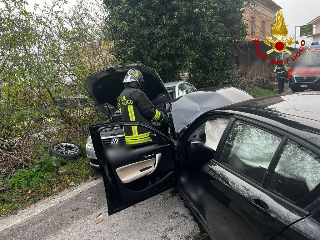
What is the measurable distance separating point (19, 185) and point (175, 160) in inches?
119

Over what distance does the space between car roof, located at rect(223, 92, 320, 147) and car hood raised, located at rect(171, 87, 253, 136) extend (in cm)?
137

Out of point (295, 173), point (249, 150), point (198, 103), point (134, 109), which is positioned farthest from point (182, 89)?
point (295, 173)

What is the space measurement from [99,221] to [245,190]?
2.15 meters

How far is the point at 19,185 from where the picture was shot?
4.07 metres

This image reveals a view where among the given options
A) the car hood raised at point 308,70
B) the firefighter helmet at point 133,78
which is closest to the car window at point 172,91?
the firefighter helmet at point 133,78

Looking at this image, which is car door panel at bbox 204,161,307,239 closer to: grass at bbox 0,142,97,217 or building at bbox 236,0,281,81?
→ grass at bbox 0,142,97,217

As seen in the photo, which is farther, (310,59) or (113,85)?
(310,59)

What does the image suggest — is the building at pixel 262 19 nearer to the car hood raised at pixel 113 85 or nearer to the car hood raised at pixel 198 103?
the car hood raised at pixel 198 103

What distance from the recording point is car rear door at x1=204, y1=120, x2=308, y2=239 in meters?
1.52

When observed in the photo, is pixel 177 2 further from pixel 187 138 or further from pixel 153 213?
pixel 153 213

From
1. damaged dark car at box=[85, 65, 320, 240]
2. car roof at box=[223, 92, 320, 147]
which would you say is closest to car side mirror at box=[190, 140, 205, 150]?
damaged dark car at box=[85, 65, 320, 240]

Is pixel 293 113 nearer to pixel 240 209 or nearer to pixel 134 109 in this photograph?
pixel 240 209

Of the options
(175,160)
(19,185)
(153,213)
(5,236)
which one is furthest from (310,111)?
(19,185)

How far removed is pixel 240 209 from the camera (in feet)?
5.82
